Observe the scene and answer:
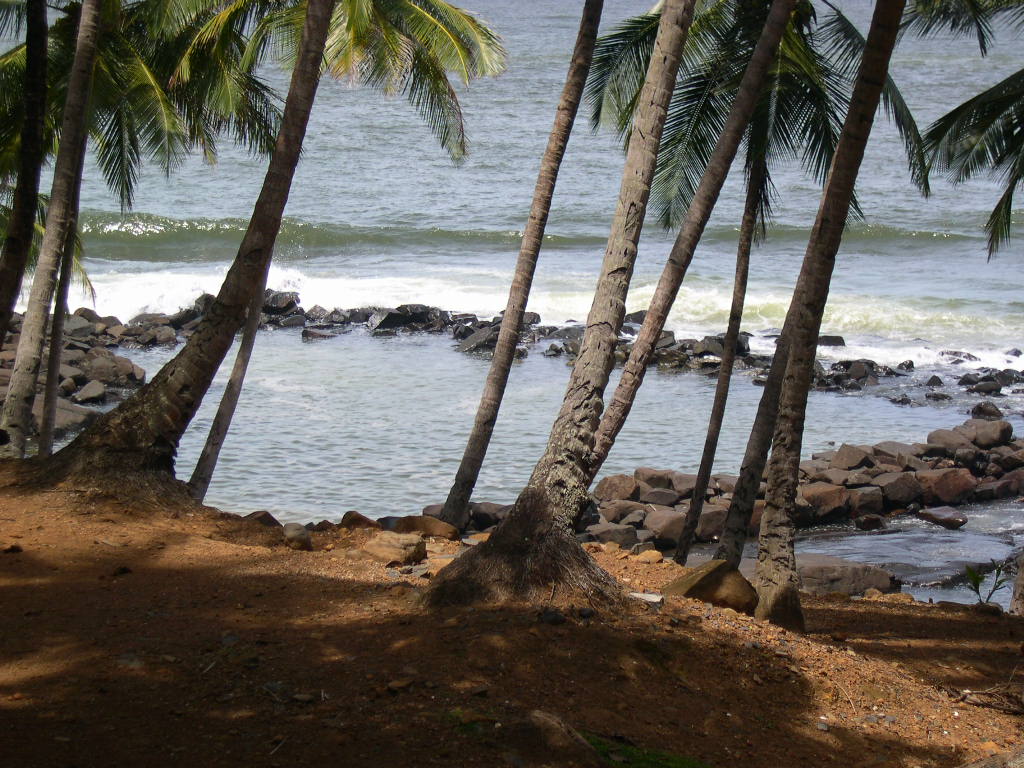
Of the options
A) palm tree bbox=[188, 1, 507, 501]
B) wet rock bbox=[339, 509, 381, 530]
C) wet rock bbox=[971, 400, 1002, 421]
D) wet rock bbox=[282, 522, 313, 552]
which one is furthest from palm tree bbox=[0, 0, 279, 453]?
wet rock bbox=[971, 400, 1002, 421]

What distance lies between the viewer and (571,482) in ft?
19.4

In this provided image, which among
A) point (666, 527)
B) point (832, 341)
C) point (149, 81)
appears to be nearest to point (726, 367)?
point (666, 527)

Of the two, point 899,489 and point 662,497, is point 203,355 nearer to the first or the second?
point 662,497

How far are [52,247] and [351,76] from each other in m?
3.48

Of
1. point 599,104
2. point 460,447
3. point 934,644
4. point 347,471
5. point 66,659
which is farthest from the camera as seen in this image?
point 460,447

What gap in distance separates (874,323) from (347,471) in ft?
55.1

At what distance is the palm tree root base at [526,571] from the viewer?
571cm

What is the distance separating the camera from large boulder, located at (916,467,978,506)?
47.9ft

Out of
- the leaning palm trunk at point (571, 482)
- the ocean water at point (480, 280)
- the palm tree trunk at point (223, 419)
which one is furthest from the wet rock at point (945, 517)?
the leaning palm trunk at point (571, 482)

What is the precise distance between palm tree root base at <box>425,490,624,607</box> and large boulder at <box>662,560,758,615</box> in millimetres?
977

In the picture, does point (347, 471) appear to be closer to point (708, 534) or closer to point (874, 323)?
point (708, 534)

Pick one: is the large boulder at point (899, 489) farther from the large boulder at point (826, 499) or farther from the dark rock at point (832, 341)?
the dark rock at point (832, 341)

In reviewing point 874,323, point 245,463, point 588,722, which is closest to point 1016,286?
point 874,323

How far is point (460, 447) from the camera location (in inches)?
631
